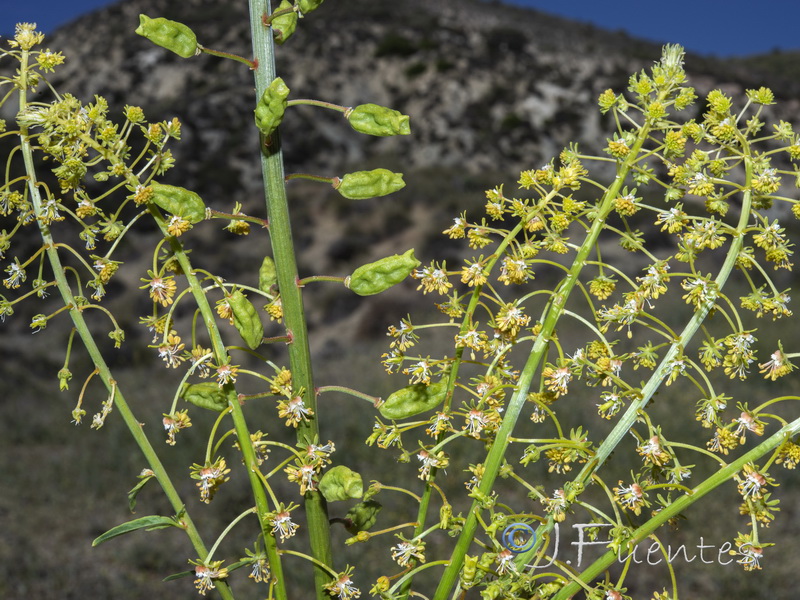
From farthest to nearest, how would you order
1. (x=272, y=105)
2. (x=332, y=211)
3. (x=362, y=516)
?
(x=332, y=211)
(x=362, y=516)
(x=272, y=105)

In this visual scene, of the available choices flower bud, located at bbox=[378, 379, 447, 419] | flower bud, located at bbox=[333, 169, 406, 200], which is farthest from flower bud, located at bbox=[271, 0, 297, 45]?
flower bud, located at bbox=[378, 379, 447, 419]

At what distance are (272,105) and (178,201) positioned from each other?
0.13 meters

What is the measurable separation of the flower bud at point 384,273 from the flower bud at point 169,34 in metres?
0.27

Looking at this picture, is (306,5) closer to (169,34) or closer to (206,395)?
(169,34)

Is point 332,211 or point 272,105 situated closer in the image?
point 272,105

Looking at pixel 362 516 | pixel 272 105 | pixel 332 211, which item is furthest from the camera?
pixel 332 211

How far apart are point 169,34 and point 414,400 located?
419 mm

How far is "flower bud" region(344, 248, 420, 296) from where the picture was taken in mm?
695

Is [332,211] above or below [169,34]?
above

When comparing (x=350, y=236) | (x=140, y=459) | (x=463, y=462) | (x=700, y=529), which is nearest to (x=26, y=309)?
(x=350, y=236)

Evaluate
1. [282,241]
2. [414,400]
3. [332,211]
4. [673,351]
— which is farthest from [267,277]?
[332,211]

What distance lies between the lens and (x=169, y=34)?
2.25 ft

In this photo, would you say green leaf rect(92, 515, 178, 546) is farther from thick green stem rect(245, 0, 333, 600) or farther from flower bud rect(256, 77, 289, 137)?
flower bud rect(256, 77, 289, 137)

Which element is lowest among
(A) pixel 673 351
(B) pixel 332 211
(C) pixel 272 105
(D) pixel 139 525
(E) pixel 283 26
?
(D) pixel 139 525
